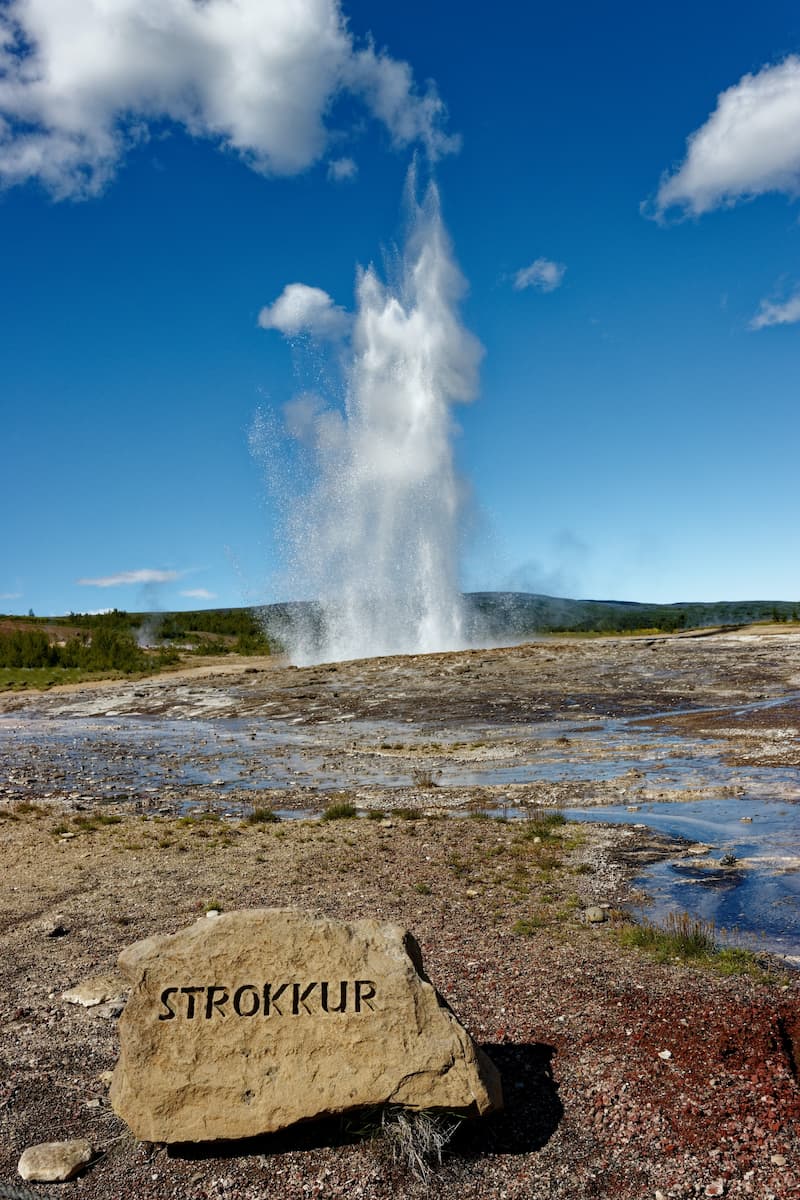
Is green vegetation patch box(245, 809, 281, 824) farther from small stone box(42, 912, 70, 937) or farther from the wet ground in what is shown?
small stone box(42, 912, 70, 937)

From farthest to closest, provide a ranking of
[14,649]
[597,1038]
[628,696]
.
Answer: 1. [14,649]
2. [628,696]
3. [597,1038]

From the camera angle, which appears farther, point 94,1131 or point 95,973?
point 95,973

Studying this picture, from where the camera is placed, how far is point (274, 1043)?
6582mm

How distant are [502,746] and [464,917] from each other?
61.0ft

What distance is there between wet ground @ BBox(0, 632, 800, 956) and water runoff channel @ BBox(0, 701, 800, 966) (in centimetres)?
8

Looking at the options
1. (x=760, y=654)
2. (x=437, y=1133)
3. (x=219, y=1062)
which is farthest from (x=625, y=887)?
(x=760, y=654)

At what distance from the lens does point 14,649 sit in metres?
87.2

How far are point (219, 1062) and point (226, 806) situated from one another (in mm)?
15863

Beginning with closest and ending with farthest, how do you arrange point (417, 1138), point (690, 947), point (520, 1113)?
point (417, 1138)
point (520, 1113)
point (690, 947)

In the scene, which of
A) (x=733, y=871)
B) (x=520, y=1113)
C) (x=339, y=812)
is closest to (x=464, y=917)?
(x=520, y=1113)

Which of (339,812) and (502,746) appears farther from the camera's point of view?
(502,746)

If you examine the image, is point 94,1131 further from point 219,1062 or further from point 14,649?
point 14,649

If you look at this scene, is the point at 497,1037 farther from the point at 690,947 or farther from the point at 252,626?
the point at 252,626

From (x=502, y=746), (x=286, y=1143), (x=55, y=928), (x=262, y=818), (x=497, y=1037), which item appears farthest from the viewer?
(x=502, y=746)
